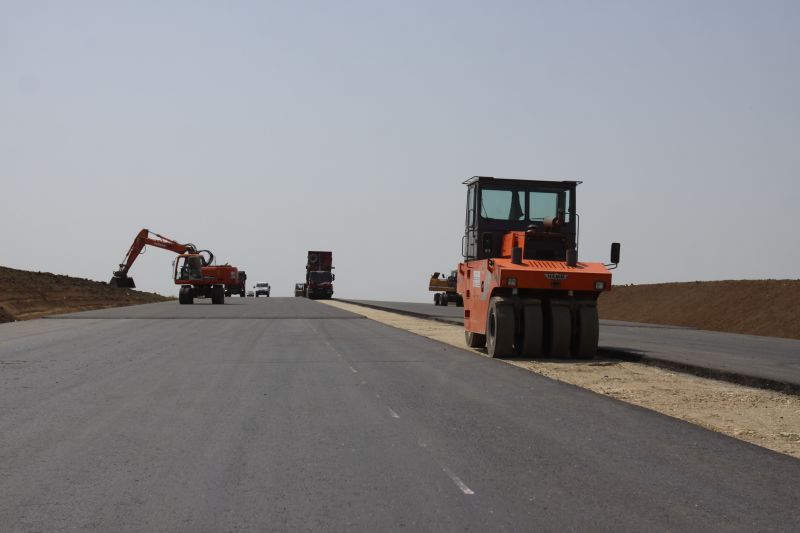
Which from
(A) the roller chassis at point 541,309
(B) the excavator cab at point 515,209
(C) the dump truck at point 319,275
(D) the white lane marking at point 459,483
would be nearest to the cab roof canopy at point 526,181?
(B) the excavator cab at point 515,209

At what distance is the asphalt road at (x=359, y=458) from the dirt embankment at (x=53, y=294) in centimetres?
3106

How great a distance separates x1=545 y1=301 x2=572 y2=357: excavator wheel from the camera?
17.6m

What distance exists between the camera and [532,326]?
17531 mm

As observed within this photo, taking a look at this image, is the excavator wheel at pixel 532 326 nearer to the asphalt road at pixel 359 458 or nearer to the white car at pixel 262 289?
the asphalt road at pixel 359 458

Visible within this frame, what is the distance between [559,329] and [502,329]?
128 cm

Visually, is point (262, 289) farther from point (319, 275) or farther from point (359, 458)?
point (359, 458)

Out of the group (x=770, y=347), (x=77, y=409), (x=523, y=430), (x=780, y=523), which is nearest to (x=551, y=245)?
(x=770, y=347)

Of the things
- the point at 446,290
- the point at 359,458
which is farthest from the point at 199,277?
the point at 359,458

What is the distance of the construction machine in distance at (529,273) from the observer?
1748 cm

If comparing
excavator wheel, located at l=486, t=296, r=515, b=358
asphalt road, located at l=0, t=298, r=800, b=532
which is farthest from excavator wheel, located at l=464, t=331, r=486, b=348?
asphalt road, located at l=0, t=298, r=800, b=532

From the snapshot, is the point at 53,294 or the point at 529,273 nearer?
the point at 529,273

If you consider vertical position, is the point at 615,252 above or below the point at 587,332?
above

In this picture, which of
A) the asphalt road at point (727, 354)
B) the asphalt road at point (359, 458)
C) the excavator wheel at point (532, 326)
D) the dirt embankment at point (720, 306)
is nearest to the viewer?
the asphalt road at point (359, 458)

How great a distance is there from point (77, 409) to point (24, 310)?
35.3 metres
